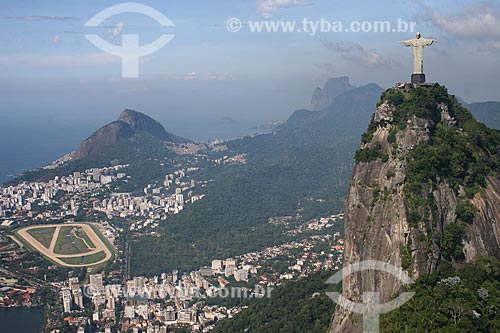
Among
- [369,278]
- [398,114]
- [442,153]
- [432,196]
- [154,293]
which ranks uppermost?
[398,114]

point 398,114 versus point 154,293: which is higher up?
point 398,114

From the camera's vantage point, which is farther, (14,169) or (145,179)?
(14,169)

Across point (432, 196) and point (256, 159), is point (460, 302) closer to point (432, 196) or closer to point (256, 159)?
point (432, 196)

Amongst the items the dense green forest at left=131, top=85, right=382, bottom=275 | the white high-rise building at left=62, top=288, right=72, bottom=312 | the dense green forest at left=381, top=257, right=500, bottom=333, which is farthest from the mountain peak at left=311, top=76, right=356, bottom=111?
the dense green forest at left=381, top=257, right=500, bottom=333

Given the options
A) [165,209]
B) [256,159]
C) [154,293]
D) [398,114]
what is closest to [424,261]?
[398,114]

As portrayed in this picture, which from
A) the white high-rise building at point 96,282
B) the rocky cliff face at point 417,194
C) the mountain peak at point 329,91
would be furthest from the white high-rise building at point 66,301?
the mountain peak at point 329,91

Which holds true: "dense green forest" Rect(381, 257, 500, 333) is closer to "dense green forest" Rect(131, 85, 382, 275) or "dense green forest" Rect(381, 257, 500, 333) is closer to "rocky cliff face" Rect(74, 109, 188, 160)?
"dense green forest" Rect(131, 85, 382, 275)

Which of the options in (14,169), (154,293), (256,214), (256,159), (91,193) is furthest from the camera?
(14,169)
